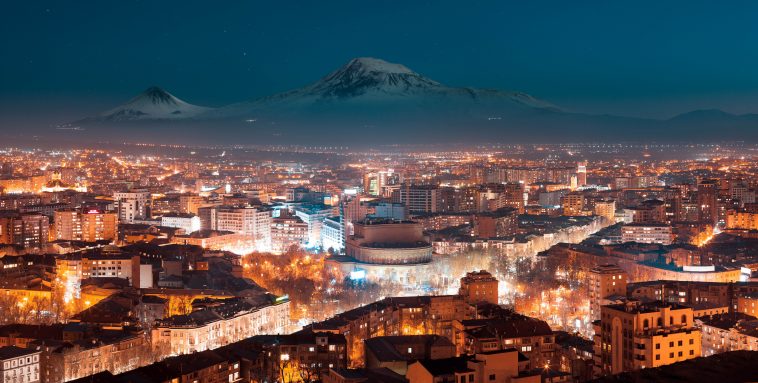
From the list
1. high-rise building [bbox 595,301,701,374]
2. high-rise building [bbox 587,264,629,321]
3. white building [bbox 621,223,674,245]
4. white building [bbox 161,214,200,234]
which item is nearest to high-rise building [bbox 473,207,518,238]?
white building [bbox 621,223,674,245]

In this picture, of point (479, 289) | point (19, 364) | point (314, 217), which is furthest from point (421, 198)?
point (19, 364)

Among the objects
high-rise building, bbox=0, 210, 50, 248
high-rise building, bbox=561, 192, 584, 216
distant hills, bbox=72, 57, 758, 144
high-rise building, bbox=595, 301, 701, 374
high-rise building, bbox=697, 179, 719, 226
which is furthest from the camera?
distant hills, bbox=72, 57, 758, 144

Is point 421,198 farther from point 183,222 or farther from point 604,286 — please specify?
point 604,286

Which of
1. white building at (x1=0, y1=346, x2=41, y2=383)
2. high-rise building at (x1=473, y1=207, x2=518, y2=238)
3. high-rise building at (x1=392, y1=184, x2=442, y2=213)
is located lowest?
white building at (x1=0, y1=346, x2=41, y2=383)

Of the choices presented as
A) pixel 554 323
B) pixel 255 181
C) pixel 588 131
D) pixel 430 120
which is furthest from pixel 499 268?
pixel 588 131

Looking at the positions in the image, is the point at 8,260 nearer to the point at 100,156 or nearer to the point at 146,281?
the point at 146,281

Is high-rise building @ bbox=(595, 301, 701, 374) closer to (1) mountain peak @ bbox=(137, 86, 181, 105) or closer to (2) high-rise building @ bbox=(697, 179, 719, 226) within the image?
→ (2) high-rise building @ bbox=(697, 179, 719, 226)
